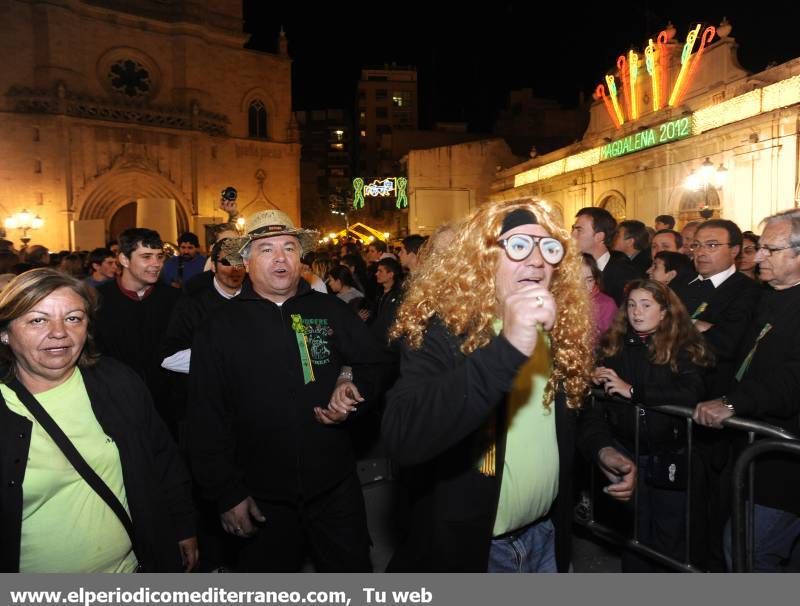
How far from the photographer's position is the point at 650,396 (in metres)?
3.55

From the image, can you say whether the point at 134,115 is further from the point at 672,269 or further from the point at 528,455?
the point at 528,455

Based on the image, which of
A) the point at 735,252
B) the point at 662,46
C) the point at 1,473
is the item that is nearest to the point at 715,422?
the point at 735,252

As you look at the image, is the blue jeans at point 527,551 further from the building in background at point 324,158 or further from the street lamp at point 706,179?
the building in background at point 324,158

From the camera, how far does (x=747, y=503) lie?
283 centimetres

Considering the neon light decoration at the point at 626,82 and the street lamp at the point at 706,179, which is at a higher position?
the neon light decoration at the point at 626,82

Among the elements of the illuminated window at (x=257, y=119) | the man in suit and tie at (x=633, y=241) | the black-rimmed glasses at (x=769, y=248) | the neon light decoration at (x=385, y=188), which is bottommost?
the black-rimmed glasses at (x=769, y=248)

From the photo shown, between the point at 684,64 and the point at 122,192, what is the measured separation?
26.7 meters

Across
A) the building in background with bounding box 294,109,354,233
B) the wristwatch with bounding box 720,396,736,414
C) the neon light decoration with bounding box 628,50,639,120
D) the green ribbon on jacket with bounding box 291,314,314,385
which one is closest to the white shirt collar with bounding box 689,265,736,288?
the wristwatch with bounding box 720,396,736,414

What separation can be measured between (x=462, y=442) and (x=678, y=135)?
17.4 m

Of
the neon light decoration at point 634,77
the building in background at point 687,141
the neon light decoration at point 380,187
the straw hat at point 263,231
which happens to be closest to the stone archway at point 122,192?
the neon light decoration at point 380,187

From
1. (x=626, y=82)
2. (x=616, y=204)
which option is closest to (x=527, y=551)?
(x=616, y=204)

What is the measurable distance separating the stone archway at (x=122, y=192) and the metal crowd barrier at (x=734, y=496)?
29327 millimetres

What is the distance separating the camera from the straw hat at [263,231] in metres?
3.33

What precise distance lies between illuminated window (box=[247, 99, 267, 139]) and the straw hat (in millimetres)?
32911
